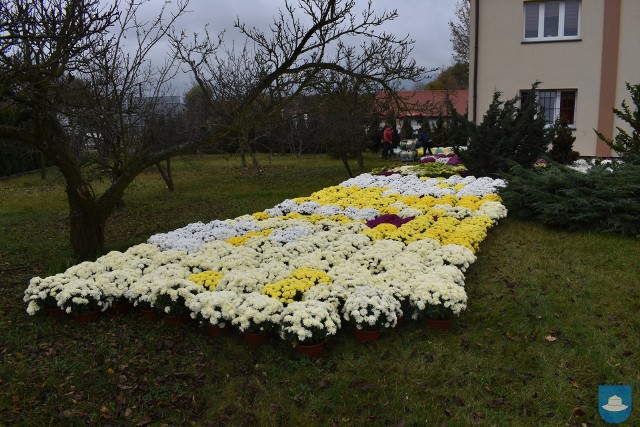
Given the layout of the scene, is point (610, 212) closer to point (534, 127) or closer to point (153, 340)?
point (534, 127)

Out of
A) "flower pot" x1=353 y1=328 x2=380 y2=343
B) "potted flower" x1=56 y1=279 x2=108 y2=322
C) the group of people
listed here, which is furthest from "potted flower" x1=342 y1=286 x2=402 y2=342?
the group of people

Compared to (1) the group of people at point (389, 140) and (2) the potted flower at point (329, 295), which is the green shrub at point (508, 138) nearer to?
(2) the potted flower at point (329, 295)

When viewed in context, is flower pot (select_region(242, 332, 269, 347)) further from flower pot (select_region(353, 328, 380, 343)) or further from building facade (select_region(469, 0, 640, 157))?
building facade (select_region(469, 0, 640, 157))

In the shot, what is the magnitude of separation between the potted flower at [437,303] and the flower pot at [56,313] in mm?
3494

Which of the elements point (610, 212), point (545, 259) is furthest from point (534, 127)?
point (545, 259)

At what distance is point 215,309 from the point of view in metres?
4.83

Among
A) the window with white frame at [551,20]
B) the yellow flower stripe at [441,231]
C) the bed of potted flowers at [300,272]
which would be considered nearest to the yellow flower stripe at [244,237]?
the bed of potted flowers at [300,272]

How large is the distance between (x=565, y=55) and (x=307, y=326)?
49.1 ft

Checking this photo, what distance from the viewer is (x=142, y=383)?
4113mm

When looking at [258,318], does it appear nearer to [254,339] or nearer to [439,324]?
[254,339]

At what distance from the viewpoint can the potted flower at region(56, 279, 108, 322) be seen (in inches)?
199

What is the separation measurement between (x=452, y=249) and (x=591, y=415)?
2889 millimetres

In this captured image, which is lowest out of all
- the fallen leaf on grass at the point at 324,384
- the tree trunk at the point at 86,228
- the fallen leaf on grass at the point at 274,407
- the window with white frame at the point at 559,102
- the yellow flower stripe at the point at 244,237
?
the fallen leaf on grass at the point at 274,407

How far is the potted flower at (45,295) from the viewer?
5176 millimetres
